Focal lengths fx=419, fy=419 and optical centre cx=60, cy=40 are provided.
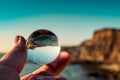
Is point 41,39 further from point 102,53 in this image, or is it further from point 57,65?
point 102,53

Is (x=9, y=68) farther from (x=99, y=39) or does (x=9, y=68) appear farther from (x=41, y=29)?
(x=99, y=39)

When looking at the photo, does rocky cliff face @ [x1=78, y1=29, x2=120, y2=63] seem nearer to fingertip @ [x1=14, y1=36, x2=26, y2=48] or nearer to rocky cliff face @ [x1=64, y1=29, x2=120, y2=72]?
rocky cliff face @ [x1=64, y1=29, x2=120, y2=72]

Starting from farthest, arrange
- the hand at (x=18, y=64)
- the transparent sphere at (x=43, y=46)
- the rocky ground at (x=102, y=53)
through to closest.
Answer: the rocky ground at (x=102, y=53), the transparent sphere at (x=43, y=46), the hand at (x=18, y=64)

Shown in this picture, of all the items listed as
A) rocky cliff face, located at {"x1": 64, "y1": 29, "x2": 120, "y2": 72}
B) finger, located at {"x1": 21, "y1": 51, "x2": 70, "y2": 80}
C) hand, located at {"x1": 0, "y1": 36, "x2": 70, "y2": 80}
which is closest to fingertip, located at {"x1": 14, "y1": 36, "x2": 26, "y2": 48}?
hand, located at {"x1": 0, "y1": 36, "x2": 70, "y2": 80}

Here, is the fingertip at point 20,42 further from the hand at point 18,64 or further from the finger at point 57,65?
the finger at point 57,65

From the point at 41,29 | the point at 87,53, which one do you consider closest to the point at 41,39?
the point at 41,29

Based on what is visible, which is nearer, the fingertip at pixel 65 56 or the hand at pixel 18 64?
the hand at pixel 18 64

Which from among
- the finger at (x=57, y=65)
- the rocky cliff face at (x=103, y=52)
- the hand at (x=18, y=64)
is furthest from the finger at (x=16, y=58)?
the rocky cliff face at (x=103, y=52)

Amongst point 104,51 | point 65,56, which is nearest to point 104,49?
point 104,51
